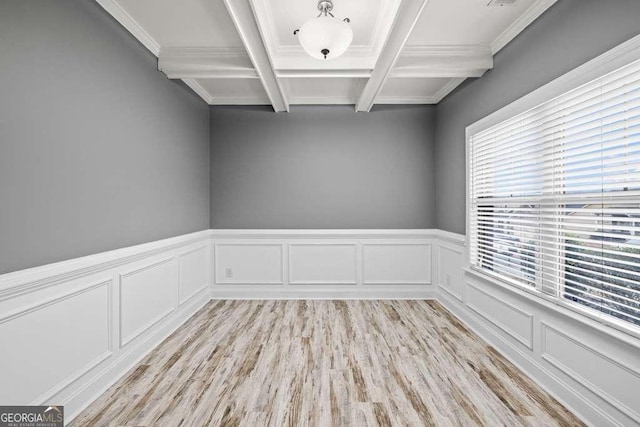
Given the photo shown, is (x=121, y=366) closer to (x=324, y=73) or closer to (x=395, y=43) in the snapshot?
(x=324, y=73)

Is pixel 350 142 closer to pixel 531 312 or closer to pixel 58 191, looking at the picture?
pixel 531 312

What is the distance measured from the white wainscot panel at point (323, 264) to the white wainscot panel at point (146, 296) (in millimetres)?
1601

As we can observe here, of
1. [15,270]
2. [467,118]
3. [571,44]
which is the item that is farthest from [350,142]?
[15,270]

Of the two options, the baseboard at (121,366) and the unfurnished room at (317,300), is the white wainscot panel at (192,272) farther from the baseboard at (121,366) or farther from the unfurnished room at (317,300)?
the baseboard at (121,366)

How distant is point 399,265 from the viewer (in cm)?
436

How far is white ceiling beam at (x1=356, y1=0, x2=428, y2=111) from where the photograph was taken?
2.13 m

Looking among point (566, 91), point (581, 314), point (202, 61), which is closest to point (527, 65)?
point (566, 91)

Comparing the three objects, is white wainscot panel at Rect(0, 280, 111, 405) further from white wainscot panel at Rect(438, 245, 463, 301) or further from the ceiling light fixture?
white wainscot panel at Rect(438, 245, 463, 301)

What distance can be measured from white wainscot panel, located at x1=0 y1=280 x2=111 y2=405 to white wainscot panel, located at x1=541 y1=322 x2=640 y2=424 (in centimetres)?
317

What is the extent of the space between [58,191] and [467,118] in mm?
3725

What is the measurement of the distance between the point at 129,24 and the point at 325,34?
166 cm

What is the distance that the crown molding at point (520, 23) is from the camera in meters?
2.25

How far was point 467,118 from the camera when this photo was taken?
3455 millimetres

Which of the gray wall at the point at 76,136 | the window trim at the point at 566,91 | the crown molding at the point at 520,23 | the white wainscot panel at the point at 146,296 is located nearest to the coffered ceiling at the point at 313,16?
the crown molding at the point at 520,23
